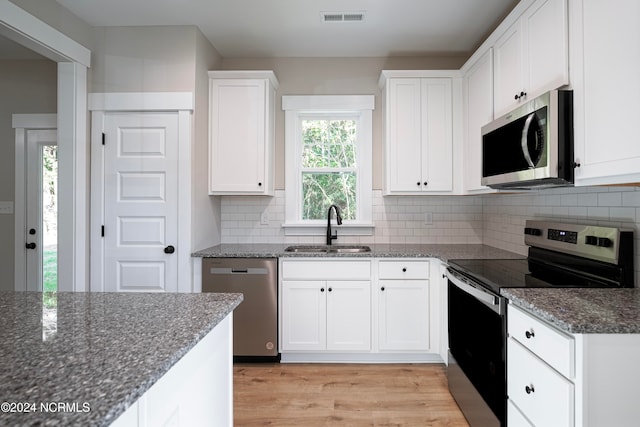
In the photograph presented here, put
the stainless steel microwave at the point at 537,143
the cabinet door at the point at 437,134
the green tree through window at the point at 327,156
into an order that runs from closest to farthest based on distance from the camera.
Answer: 1. the stainless steel microwave at the point at 537,143
2. the cabinet door at the point at 437,134
3. the green tree through window at the point at 327,156

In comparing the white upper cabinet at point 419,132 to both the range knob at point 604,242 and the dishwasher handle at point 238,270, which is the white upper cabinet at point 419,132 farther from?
the range knob at point 604,242

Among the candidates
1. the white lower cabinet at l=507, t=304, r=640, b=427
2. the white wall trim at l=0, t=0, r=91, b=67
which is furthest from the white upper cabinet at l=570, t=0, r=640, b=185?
the white wall trim at l=0, t=0, r=91, b=67

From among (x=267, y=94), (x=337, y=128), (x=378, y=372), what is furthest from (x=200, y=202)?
(x=378, y=372)

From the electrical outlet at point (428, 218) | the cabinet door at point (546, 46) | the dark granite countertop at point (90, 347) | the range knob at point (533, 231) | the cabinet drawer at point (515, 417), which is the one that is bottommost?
the cabinet drawer at point (515, 417)

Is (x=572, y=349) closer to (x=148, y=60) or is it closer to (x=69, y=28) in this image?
(x=148, y=60)

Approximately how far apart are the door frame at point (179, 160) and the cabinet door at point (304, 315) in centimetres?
77

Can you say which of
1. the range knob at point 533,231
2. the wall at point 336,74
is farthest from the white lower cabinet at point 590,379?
the wall at point 336,74

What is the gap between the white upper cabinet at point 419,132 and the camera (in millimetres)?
3080

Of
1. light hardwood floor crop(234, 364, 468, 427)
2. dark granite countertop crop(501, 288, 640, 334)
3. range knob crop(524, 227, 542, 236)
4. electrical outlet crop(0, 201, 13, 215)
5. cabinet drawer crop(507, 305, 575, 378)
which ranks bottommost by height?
light hardwood floor crop(234, 364, 468, 427)

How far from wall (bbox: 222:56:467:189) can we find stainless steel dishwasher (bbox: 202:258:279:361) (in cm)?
100

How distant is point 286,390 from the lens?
2504 millimetres

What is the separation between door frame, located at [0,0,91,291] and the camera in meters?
2.71

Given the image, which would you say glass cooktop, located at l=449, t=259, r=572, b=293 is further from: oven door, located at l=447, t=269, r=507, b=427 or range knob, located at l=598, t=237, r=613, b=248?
range knob, located at l=598, t=237, r=613, b=248

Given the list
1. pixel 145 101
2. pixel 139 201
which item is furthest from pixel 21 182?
pixel 145 101
